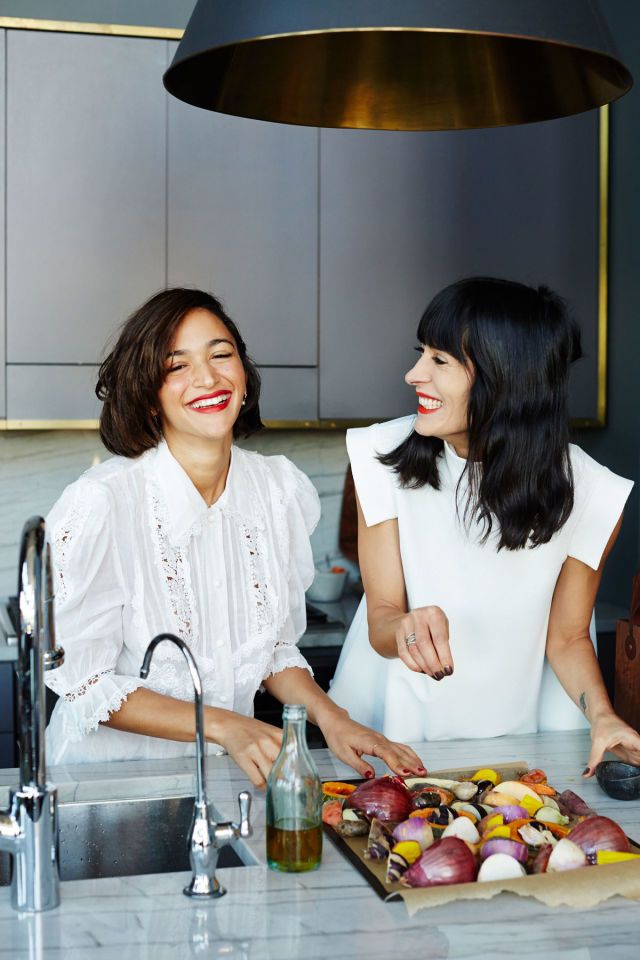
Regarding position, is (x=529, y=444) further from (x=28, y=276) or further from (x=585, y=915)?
(x=28, y=276)

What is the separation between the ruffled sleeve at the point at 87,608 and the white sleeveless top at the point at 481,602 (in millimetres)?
520

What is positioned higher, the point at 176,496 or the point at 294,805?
the point at 176,496

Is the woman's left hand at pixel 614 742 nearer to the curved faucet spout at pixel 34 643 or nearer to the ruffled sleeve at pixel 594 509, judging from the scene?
the ruffled sleeve at pixel 594 509

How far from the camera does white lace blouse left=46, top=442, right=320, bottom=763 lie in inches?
66.2

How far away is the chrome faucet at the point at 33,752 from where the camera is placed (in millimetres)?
1106

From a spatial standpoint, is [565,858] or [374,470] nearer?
[565,858]

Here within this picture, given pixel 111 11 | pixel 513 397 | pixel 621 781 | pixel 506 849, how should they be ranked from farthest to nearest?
pixel 111 11, pixel 513 397, pixel 621 781, pixel 506 849

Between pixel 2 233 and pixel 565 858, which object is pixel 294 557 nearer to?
pixel 565 858

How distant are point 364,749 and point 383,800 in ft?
0.90

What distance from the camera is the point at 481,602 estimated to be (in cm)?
197

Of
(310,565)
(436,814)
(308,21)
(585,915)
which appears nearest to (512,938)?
(585,915)

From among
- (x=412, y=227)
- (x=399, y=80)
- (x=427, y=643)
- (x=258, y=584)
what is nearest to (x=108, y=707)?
(x=258, y=584)

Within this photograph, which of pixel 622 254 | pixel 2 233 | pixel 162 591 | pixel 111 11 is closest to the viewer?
pixel 162 591

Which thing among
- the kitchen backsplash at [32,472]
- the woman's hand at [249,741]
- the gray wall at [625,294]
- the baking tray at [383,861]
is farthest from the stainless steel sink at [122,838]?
the gray wall at [625,294]
